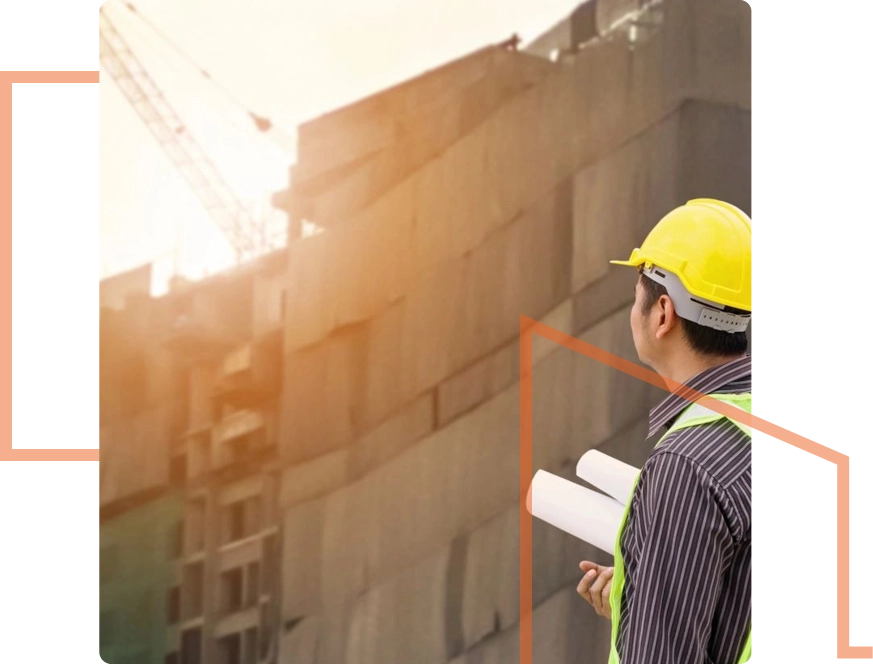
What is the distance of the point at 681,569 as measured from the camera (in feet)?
4.95

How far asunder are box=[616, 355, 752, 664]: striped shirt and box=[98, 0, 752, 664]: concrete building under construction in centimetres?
222

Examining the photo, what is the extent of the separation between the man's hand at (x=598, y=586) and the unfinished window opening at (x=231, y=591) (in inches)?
98.7

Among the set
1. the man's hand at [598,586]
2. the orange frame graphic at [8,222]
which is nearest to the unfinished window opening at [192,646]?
the orange frame graphic at [8,222]

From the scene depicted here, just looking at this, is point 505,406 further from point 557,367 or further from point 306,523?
point 306,523

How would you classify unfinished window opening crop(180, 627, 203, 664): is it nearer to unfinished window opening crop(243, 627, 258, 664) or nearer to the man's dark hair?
unfinished window opening crop(243, 627, 258, 664)

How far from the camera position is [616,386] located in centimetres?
385

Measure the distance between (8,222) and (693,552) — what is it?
3080 millimetres

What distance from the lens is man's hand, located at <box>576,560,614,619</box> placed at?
191cm

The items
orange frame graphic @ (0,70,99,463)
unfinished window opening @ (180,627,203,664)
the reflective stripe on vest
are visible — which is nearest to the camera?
the reflective stripe on vest

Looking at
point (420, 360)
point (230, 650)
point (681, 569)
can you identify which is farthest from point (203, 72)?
point (681, 569)

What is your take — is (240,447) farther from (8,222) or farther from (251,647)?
(8,222)

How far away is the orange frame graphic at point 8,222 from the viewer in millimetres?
3646

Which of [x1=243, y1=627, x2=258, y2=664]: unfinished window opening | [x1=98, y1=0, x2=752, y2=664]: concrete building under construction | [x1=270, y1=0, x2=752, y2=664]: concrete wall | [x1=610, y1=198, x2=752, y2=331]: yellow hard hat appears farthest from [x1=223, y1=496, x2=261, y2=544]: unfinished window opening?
[x1=610, y1=198, x2=752, y2=331]: yellow hard hat
